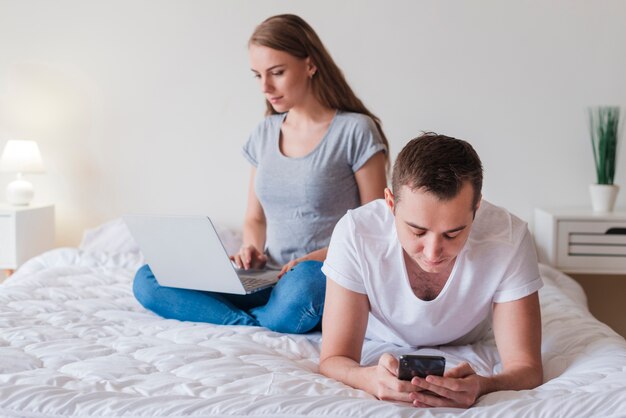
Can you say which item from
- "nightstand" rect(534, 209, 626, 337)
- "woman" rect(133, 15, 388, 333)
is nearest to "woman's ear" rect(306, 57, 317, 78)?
"woman" rect(133, 15, 388, 333)

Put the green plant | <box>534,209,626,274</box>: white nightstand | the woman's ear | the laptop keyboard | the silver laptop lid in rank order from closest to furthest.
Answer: the silver laptop lid
the laptop keyboard
the woman's ear
<box>534,209,626,274</box>: white nightstand
the green plant

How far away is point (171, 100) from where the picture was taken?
310 cm

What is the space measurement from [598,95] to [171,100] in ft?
5.71

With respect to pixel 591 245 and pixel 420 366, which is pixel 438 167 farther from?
pixel 591 245

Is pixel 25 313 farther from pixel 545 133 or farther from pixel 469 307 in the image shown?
pixel 545 133

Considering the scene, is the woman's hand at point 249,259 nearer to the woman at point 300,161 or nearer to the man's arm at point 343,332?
the woman at point 300,161

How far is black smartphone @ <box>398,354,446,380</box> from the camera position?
1128 millimetres

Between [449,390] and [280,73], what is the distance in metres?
1.07

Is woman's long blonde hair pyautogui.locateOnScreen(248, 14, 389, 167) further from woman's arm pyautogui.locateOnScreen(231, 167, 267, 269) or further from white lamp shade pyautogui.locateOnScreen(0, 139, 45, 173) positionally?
white lamp shade pyautogui.locateOnScreen(0, 139, 45, 173)

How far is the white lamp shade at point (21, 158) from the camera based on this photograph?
9.54ft

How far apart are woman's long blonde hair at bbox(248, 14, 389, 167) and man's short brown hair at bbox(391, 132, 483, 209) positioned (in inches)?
29.3

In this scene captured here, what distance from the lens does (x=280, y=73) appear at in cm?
195

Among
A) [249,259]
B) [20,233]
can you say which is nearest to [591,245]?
[249,259]

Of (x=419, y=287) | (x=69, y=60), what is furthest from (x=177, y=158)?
(x=419, y=287)
